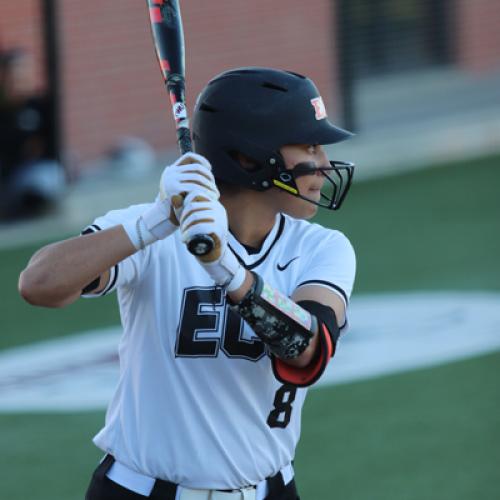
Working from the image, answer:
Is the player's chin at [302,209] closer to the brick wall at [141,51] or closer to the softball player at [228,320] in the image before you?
the softball player at [228,320]

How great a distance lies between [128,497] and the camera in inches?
124

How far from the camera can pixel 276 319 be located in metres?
2.80

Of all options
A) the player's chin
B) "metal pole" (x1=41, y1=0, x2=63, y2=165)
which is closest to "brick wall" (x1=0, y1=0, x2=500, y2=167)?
"metal pole" (x1=41, y1=0, x2=63, y2=165)

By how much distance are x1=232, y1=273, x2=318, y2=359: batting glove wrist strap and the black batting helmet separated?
387 mm

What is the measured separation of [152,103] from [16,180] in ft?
8.85

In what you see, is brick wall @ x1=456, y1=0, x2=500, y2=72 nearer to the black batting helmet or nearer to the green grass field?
the green grass field

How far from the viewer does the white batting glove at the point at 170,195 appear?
2.76 m

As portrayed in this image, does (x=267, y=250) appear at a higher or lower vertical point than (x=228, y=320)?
higher

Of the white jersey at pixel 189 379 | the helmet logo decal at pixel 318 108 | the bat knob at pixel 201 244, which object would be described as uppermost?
the helmet logo decal at pixel 318 108

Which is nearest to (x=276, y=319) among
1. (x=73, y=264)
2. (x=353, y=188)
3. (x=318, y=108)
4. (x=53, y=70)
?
(x=73, y=264)

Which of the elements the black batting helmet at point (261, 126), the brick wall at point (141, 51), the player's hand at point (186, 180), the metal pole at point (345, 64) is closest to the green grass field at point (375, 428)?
the black batting helmet at point (261, 126)

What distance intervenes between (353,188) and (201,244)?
30.0 feet

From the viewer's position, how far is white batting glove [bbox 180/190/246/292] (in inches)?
105

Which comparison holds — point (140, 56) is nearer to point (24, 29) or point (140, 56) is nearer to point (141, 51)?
point (141, 51)
